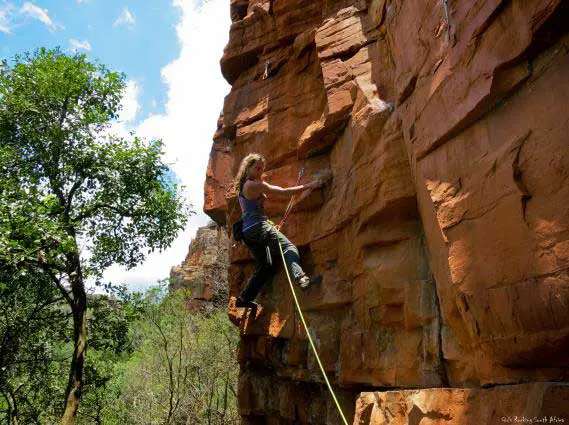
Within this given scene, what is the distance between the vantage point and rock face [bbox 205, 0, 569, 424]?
2.95m

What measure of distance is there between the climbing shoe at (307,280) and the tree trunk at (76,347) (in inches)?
256

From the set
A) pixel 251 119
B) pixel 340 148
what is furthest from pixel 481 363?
pixel 251 119

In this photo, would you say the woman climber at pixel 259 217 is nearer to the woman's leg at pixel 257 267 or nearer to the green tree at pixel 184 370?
the woman's leg at pixel 257 267

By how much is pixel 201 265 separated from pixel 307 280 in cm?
2942

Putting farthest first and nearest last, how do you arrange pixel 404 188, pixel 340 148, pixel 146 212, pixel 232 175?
pixel 146 212 → pixel 232 175 → pixel 340 148 → pixel 404 188

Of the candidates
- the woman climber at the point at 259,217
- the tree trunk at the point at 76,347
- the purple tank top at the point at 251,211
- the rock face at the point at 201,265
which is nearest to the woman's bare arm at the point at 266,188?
the woman climber at the point at 259,217

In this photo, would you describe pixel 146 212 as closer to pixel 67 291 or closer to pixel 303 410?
pixel 67 291

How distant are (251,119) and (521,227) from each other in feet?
18.9

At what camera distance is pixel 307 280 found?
5895mm

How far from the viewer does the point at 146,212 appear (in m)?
12.0

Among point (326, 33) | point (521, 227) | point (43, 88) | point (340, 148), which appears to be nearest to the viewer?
point (521, 227)

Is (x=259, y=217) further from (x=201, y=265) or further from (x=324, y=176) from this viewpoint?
(x=201, y=265)

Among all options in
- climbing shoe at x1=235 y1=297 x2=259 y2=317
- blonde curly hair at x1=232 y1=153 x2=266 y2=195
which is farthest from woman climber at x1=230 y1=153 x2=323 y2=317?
climbing shoe at x1=235 y1=297 x2=259 y2=317

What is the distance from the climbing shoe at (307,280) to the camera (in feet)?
19.3
